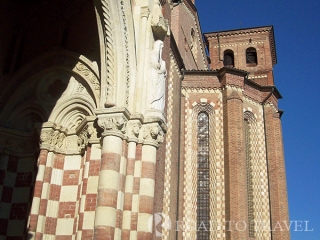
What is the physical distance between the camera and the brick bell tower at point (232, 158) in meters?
18.0

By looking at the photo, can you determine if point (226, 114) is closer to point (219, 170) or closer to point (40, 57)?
point (219, 170)

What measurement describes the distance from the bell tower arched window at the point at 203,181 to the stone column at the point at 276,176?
3280mm

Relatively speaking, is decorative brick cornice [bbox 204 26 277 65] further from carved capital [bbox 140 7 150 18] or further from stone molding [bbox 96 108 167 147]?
stone molding [bbox 96 108 167 147]

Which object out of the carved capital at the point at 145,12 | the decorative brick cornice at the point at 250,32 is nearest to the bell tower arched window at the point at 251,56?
the decorative brick cornice at the point at 250,32

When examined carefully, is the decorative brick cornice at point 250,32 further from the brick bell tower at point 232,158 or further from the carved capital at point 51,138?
the carved capital at point 51,138

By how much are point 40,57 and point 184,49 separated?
12.5m

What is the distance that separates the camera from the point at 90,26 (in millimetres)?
11055

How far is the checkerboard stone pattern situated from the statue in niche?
357 centimetres

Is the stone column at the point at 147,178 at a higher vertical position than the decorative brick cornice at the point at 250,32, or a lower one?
lower

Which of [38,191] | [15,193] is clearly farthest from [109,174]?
[15,193]

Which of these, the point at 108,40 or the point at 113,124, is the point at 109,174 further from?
the point at 108,40

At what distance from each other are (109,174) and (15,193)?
341cm

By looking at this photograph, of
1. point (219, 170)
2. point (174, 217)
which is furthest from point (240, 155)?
point (174, 217)

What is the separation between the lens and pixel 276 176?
797 inches
